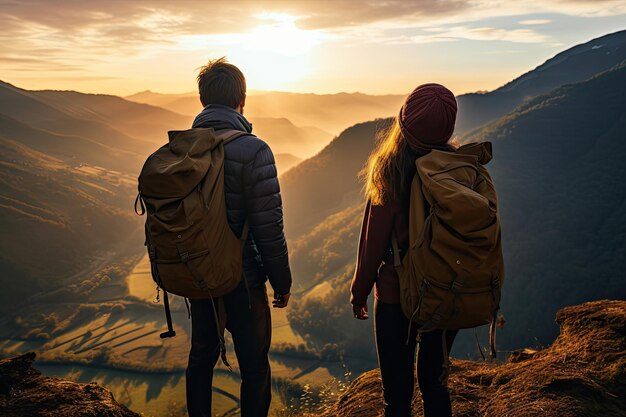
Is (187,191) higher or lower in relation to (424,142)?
lower

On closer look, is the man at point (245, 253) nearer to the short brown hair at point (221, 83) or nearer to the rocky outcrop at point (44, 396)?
the short brown hair at point (221, 83)

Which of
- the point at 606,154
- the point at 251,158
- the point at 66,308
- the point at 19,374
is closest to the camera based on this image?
the point at 251,158

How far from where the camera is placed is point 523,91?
18538 cm

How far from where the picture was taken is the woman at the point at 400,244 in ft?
9.72

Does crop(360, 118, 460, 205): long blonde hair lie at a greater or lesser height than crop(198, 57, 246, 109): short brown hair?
lesser

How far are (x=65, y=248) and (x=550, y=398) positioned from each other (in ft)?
462

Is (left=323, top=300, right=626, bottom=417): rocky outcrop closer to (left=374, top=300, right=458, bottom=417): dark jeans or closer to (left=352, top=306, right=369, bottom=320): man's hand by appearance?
(left=374, top=300, right=458, bottom=417): dark jeans

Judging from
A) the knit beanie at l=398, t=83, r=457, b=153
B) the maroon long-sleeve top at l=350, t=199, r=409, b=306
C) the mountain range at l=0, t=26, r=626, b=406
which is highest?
the knit beanie at l=398, t=83, r=457, b=153

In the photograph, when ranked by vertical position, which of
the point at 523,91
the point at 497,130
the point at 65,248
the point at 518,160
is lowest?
the point at 65,248

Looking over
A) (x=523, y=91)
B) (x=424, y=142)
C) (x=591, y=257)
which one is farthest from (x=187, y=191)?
→ (x=523, y=91)

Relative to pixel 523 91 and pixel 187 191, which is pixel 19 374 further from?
pixel 523 91

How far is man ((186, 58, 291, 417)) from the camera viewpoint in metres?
3.31

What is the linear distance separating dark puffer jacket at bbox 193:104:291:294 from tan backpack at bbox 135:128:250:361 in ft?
0.36

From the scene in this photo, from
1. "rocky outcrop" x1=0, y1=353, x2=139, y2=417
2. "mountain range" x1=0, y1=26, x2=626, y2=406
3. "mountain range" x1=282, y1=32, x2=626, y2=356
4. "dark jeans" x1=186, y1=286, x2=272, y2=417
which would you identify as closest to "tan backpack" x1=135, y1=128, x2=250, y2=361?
"dark jeans" x1=186, y1=286, x2=272, y2=417
